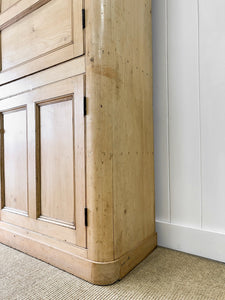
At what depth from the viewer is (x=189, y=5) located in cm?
117

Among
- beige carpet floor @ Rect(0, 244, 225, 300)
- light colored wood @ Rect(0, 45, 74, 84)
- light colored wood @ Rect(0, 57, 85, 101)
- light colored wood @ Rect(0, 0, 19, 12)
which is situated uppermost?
light colored wood @ Rect(0, 0, 19, 12)

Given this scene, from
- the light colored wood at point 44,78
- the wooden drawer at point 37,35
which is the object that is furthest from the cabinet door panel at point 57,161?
the wooden drawer at point 37,35

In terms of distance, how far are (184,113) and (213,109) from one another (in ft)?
0.46

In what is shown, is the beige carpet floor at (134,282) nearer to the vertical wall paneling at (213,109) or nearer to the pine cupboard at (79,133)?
the pine cupboard at (79,133)

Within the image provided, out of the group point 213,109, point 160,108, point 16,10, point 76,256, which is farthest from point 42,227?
point 16,10

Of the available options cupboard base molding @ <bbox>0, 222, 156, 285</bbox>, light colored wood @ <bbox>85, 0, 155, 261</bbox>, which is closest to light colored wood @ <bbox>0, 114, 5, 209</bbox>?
cupboard base molding @ <bbox>0, 222, 156, 285</bbox>

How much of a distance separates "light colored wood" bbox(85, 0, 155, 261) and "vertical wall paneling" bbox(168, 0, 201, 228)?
0.20 meters

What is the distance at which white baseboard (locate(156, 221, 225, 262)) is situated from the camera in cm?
108

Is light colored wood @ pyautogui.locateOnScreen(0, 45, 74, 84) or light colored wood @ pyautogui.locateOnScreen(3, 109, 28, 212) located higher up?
light colored wood @ pyautogui.locateOnScreen(0, 45, 74, 84)

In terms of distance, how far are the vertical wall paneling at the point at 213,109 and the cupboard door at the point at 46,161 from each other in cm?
60

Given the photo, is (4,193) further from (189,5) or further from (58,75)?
(189,5)

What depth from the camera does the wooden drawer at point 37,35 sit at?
0.99 meters

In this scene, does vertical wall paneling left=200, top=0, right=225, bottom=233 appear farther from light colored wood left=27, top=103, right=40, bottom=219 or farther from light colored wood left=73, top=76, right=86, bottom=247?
light colored wood left=27, top=103, right=40, bottom=219

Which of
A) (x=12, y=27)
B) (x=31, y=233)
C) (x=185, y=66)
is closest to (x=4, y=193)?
(x=31, y=233)
